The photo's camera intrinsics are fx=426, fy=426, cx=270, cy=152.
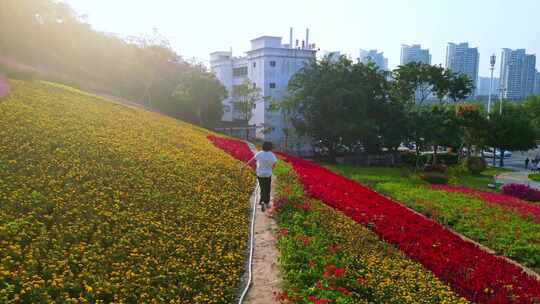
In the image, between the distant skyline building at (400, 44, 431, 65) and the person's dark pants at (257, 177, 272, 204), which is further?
the distant skyline building at (400, 44, 431, 65)

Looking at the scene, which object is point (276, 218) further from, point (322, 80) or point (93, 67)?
point (93, 67)

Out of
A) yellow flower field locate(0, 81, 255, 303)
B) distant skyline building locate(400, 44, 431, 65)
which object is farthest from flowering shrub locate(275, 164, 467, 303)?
distant skyline building locate(400, 44, 431, 65)

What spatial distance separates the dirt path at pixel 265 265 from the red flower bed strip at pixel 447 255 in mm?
2637

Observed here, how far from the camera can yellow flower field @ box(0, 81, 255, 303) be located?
17.5ft

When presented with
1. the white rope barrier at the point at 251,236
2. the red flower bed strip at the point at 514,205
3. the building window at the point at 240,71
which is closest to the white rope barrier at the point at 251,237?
the white rope barrier at the point at 251,236

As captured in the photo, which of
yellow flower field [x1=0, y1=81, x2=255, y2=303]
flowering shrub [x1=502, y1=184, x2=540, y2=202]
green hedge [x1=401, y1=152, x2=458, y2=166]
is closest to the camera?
yellow flower field [x1=0, y1=81, x2=255, y2=303]

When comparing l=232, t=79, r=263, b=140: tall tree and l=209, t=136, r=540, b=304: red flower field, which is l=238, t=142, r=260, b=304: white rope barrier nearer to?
l=209, t=136, r=540, b=304: red flower field

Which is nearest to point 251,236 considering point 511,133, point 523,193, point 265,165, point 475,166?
point 265,165

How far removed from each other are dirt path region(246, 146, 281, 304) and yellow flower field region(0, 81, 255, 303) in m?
0.27

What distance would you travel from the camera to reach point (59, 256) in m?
5.61

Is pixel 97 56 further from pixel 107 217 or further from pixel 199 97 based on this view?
pixel 107 217

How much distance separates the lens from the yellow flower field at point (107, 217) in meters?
5.35

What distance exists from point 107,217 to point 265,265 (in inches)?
107

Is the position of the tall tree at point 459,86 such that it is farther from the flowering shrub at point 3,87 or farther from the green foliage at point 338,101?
the flowering shrub at point 3,87
